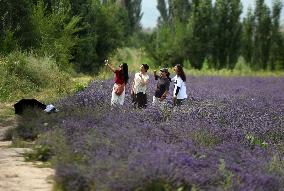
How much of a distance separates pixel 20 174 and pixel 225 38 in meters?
42.8

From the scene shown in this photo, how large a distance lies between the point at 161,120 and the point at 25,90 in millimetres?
10915

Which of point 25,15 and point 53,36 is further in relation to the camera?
point 53,36

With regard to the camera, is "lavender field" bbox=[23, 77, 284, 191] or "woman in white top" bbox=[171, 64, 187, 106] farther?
"woman in white top" bbox=[171, 64, 187, 106]

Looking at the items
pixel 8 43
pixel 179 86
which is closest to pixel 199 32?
pixel 8 43

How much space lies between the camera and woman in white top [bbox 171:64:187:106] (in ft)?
46.5

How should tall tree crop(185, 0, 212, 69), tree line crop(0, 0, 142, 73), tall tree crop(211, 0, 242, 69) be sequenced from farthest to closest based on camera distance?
tall tree crop(185, 0, 212, 69) → tall tree crop(211, 0, 242, 69) → tree line crop(0, 0, 142, 73)

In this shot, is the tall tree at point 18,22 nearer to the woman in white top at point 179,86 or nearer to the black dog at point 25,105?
the black dog at point 25,105

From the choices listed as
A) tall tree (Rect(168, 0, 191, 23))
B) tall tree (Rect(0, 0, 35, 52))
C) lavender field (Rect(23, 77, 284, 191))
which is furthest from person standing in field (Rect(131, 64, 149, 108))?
tall tree (Rect(168, 0, 191, 23))

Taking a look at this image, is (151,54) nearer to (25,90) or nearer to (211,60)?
(211,60)

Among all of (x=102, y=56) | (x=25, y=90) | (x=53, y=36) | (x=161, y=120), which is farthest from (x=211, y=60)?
(x=161, y=120)

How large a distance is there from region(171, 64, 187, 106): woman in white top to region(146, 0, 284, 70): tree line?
34.3 meters

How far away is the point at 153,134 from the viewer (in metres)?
9.83

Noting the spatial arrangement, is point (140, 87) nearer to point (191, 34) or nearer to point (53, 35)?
point (53, 35)

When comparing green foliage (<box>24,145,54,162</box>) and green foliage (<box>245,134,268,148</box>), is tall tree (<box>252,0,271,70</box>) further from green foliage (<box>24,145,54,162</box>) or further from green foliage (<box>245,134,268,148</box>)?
green foliage (<box>24,145,54,162</box>)
